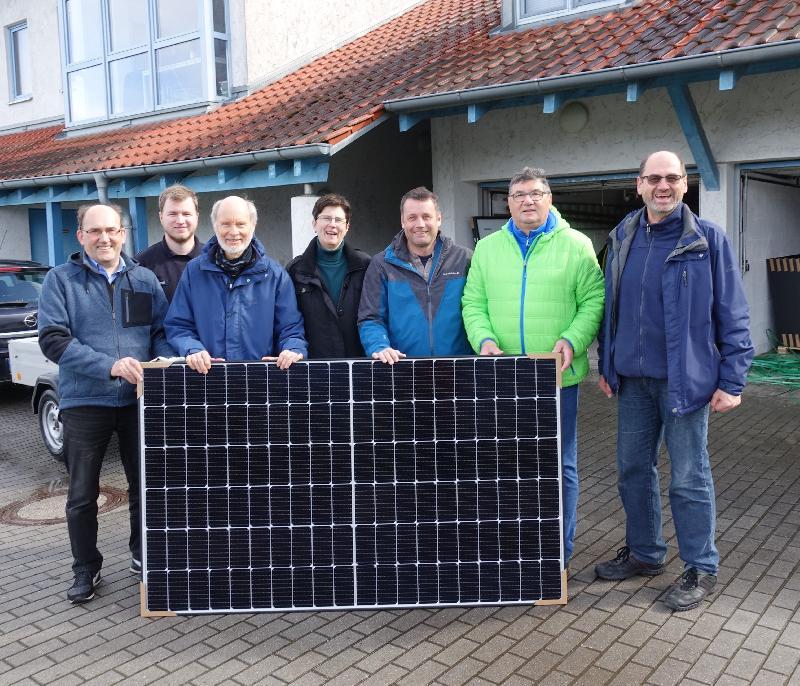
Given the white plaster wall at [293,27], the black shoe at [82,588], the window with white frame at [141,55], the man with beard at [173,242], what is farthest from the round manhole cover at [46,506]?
the white plaster wall at [293,27]

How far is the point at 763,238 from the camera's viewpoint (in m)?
10.9

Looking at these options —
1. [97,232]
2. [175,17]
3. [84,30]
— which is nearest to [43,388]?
[97,232]

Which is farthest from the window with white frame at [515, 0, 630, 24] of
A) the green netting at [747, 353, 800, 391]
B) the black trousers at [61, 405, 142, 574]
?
the black trousers at [61, 405, 142, 574]

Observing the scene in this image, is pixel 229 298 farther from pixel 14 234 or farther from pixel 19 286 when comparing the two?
pixel 14 234

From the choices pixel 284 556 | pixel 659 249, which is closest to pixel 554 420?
pixel 659 249

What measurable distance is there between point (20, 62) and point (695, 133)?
16503 millimetres

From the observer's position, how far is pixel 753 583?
429cm

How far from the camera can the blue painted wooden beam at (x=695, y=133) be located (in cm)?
858

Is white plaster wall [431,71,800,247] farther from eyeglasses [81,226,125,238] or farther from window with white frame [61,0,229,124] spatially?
eyeglasses [81,226,125,238]

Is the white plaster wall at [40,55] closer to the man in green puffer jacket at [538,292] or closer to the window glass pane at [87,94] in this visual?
the window glass pane at [87,94]

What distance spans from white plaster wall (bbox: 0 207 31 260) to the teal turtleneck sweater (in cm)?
1572

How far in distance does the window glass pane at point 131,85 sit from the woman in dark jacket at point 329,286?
1125 cm

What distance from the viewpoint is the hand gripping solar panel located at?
12.9 feet

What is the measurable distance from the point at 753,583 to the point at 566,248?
2073 mm
